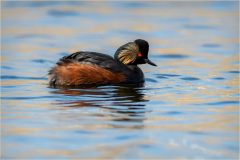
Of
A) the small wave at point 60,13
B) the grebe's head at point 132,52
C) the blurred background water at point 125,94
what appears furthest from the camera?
the small wave at point 60,13

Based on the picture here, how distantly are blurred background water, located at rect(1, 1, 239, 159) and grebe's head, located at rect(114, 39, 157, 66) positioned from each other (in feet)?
1.46

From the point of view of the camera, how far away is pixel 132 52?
13.0 m

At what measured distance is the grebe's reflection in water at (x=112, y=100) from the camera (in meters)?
9.77

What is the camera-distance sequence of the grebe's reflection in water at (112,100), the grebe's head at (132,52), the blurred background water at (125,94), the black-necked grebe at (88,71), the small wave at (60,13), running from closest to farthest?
the blurred background water at (125,94) → the grebe's reflection in water at (112,100) → the black-necked grebe at (88,71) → the grebe's head at (132,52) → the small wave at (60,13)

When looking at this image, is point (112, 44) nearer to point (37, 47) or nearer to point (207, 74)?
point (37, 47)

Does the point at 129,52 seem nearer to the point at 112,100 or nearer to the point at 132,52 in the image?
the point at 132,52

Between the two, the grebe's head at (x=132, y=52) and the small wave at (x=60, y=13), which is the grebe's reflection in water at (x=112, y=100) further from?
the small wave at (x=60, y=13)

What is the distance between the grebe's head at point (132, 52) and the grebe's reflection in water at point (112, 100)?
2.37ft

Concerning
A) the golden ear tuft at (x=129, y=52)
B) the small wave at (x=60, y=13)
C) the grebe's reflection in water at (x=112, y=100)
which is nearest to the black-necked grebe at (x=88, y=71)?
the grebe's reflection in water at (x=112, y=100)

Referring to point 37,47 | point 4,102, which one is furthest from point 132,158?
point 37,47

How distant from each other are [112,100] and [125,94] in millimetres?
685

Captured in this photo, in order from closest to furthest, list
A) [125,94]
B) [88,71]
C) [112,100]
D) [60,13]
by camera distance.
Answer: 1. [112,100]
2. [125,94]
3. [88,71]
4. [60,13]

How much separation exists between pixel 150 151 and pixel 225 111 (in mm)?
2372

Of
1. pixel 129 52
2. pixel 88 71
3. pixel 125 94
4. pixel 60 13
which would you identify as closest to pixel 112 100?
pixel 125 94
